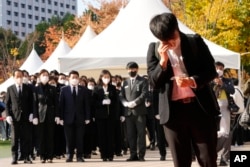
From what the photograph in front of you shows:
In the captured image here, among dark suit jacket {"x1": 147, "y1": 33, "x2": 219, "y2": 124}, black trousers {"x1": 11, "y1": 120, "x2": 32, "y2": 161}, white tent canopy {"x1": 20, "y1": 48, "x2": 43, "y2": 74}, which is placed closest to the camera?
dark suit jacket {"x1": 147, "y1": 33, "x2": 219, "y2": 124}

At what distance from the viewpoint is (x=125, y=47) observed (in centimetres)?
1698

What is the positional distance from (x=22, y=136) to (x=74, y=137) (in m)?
1.16

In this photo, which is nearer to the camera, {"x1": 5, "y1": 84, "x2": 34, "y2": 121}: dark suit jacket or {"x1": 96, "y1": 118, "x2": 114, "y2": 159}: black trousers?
{"x1": 5, "y1": 84, "x2": 34, "y2": 121}: dark suit jacket

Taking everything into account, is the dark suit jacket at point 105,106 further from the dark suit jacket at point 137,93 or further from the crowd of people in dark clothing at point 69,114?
the dark suit jacket at point 137,93

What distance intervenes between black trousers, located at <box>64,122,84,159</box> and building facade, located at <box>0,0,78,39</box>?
498ft

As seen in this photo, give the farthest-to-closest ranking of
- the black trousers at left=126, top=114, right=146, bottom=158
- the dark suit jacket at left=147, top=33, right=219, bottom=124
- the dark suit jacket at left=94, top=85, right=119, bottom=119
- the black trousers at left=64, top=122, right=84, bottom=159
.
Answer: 1. the dark suit jacket at left=94, top=85, right=119, bottom=119
2. the black trousers at left=64, top=122, right=84, bottom=159
3. the black trousers at left=126, top=114, right=146, bottom=158
4. the dark suit jacket at left=147, top=33, right=219, bottom=124

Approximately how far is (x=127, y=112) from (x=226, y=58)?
163 inches

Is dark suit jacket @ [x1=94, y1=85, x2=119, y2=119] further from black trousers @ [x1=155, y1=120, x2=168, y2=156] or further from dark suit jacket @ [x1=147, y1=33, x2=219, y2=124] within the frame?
dark suit jacket @ [x1=147, y1=33, x2=219, y2=124]

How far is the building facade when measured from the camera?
168 m

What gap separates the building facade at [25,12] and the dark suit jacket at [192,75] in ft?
527

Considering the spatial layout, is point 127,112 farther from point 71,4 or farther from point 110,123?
point 71,4

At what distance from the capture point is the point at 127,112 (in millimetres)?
13734

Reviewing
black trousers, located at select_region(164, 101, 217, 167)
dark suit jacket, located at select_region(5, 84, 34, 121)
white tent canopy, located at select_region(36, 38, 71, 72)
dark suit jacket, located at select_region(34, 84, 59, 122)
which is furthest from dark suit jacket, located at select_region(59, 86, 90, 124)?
white tent canopy, located at select_region(36, 38, 71, 72)

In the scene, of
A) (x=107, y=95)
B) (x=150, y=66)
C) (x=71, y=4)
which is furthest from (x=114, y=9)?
(x=71, y=4)
